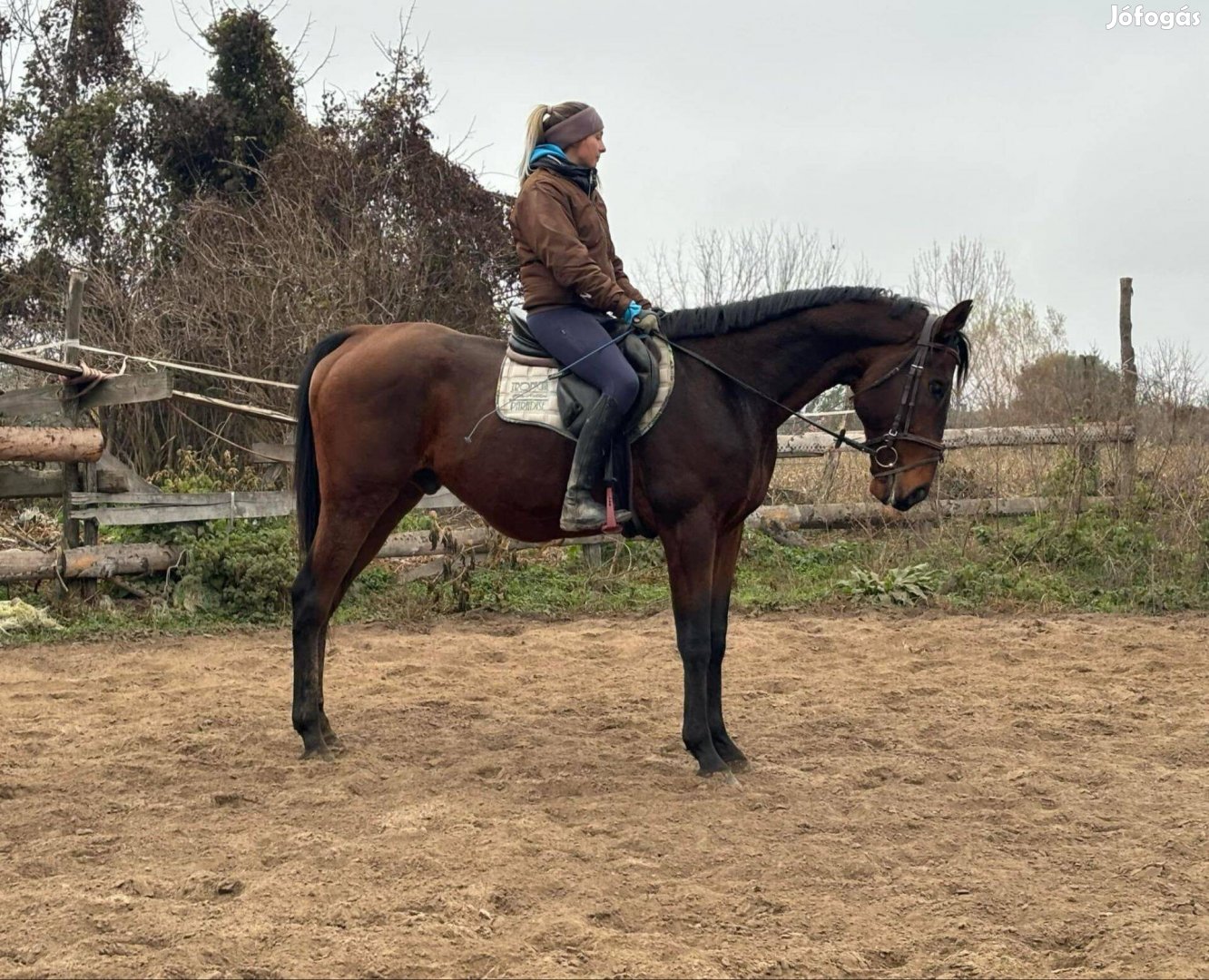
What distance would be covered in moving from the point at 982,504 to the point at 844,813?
7.37 m

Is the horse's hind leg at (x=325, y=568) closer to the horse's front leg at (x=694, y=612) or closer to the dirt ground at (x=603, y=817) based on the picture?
the dirt ground at (x=603, y=817)

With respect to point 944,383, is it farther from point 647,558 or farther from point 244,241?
point 244,241

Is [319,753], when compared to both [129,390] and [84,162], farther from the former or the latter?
[84,162]

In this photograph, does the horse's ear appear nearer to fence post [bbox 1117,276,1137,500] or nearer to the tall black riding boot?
the tall black riding boot

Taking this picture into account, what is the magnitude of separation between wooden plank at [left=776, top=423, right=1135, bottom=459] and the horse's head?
19.2ft

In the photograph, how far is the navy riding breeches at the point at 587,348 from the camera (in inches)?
205

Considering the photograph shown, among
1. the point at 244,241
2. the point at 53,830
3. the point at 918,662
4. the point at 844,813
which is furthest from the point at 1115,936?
the point at 244,241

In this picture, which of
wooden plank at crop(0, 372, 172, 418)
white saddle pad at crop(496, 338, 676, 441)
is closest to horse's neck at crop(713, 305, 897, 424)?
white saddle pad at crop(496, 338, 676, 441)

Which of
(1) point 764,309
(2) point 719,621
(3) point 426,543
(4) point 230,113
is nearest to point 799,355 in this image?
(1) point 764,309

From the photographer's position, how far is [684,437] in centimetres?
527

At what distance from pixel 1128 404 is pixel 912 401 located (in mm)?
7313

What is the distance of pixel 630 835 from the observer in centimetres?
425

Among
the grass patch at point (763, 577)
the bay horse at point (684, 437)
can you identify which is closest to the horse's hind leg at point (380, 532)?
the bay horse at point (684, 437)

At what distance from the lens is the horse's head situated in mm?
5262
